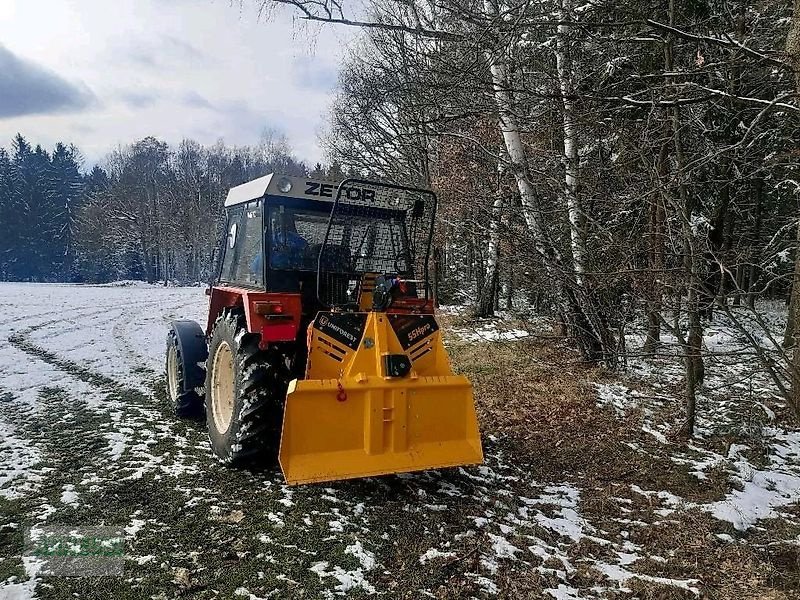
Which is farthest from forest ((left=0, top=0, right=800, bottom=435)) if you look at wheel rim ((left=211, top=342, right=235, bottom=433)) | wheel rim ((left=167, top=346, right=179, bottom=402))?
wheel rim ((left=211, top=342, right=235, bottom=433))

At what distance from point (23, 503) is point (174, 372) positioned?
9.07 feet

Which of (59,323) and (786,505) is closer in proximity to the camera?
(786,505)

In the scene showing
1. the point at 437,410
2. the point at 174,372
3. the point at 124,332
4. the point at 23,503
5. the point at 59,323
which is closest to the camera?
the point at 23,503

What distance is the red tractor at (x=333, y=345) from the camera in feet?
14.2

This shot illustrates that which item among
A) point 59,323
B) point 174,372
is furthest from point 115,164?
point 174,372

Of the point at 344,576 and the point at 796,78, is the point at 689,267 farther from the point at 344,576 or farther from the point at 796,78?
the point at 344,576

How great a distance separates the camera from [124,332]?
533 inches

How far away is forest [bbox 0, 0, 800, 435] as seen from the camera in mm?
4574

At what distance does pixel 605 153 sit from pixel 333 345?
608cm

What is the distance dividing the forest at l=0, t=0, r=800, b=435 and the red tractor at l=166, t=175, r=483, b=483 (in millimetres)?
1250

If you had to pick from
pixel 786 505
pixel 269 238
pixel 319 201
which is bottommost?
pixel 786 505

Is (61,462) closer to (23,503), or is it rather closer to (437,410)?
(23,503)

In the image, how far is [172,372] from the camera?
683 centimetres

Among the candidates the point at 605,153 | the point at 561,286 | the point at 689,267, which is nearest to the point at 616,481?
the point at 689,267
